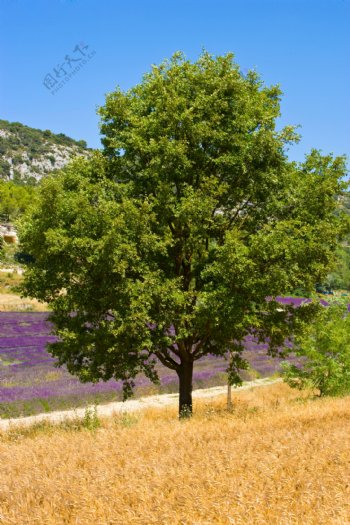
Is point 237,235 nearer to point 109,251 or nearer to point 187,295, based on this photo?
point 187,295

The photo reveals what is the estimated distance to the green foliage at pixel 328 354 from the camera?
18.3m

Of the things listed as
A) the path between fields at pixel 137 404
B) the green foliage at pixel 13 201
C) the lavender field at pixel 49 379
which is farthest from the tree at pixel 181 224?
the green foliage at pixel 13 201

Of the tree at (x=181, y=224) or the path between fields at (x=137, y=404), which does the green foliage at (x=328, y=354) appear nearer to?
the tree at (x=181, y=224)

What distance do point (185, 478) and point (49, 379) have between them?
2235 cm

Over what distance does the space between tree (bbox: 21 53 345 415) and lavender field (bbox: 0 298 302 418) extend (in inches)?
125

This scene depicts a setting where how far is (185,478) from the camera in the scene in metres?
5.37

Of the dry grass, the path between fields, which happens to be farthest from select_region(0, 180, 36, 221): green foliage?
the dry grass

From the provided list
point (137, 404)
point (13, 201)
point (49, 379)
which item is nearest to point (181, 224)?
point (137, 404)

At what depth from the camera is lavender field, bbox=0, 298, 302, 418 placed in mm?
21391

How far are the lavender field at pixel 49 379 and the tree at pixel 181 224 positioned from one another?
3.16 m

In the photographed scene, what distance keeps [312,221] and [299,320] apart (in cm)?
319

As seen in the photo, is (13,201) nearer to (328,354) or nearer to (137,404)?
(137,404)

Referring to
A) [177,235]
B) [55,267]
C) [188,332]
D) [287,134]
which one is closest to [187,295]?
[188,332]

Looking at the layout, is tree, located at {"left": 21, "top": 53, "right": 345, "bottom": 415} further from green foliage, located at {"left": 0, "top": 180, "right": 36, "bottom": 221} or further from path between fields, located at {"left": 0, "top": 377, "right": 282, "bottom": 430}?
green foliage, located at {"left": 0, "top": 180, "right": 36, "bottom": 221}
